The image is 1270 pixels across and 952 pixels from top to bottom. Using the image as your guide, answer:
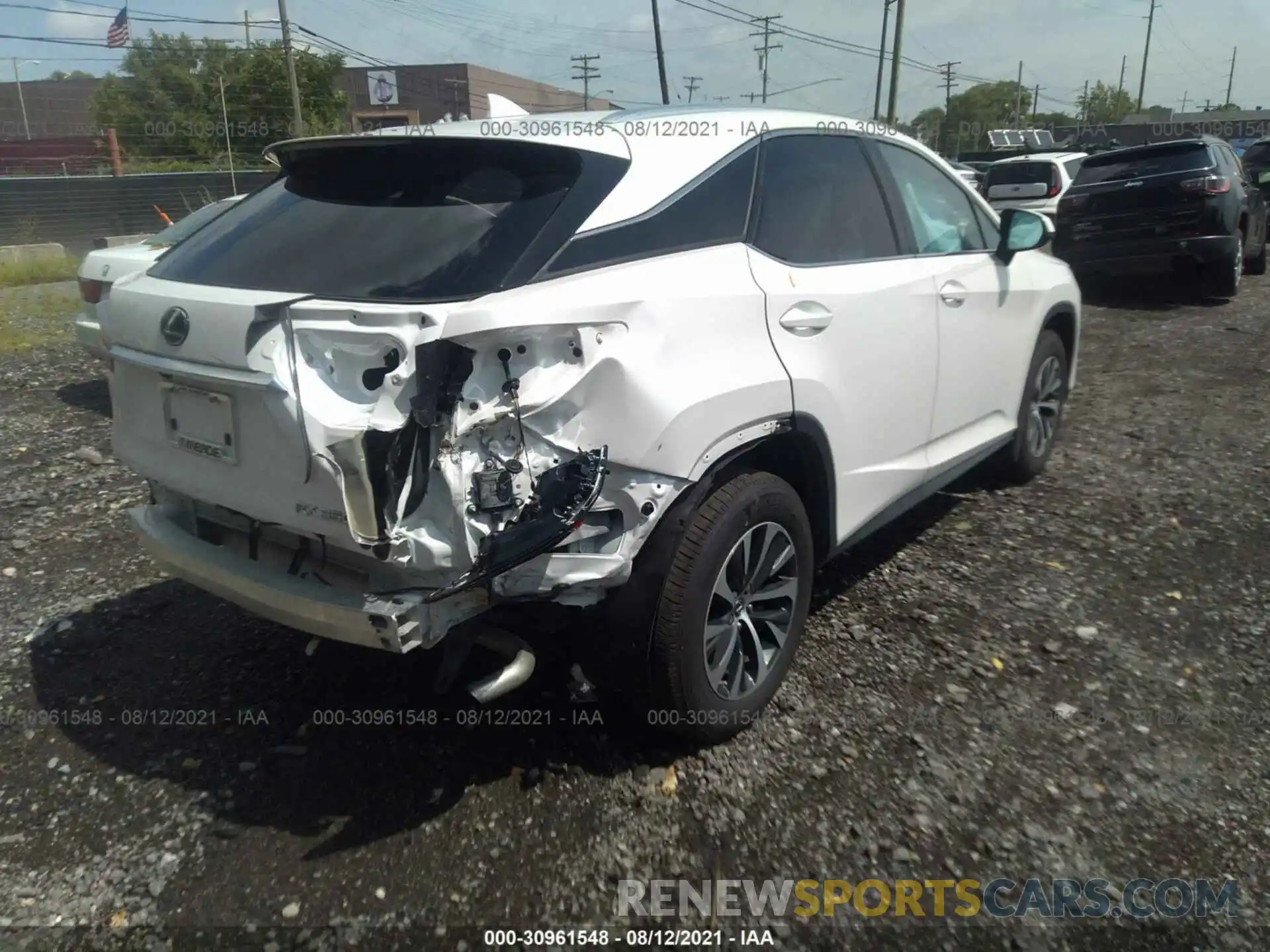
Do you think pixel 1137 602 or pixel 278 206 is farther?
pixel 1137 602

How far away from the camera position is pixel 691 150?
9.34 ft

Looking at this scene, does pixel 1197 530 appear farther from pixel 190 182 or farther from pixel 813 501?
pixel 190 182

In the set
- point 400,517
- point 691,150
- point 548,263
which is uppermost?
point 691,150

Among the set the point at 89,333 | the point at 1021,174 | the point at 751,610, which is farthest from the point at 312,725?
the point at 1021,174

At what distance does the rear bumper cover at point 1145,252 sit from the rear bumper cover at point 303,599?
31.4ft

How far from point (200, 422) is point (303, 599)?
571 mm

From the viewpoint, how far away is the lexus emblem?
2.60 m

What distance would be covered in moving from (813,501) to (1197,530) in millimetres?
2394

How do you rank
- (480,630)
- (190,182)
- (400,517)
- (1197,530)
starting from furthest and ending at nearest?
(190,182) < (1197,530) < (480,630) < (400,517)

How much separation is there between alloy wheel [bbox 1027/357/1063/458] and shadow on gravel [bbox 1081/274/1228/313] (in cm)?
600

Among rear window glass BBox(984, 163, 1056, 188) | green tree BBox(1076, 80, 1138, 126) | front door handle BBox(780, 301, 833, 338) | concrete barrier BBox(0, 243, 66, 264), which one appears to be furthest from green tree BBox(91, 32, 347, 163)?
green tree BBox(1076, 80, 1138, 126)

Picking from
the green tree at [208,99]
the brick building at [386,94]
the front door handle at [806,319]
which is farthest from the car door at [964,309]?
the brick building at [386,94]

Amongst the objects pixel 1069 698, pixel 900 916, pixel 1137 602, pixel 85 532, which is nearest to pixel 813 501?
pixel 1069 698

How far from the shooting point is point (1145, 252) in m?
9.75
